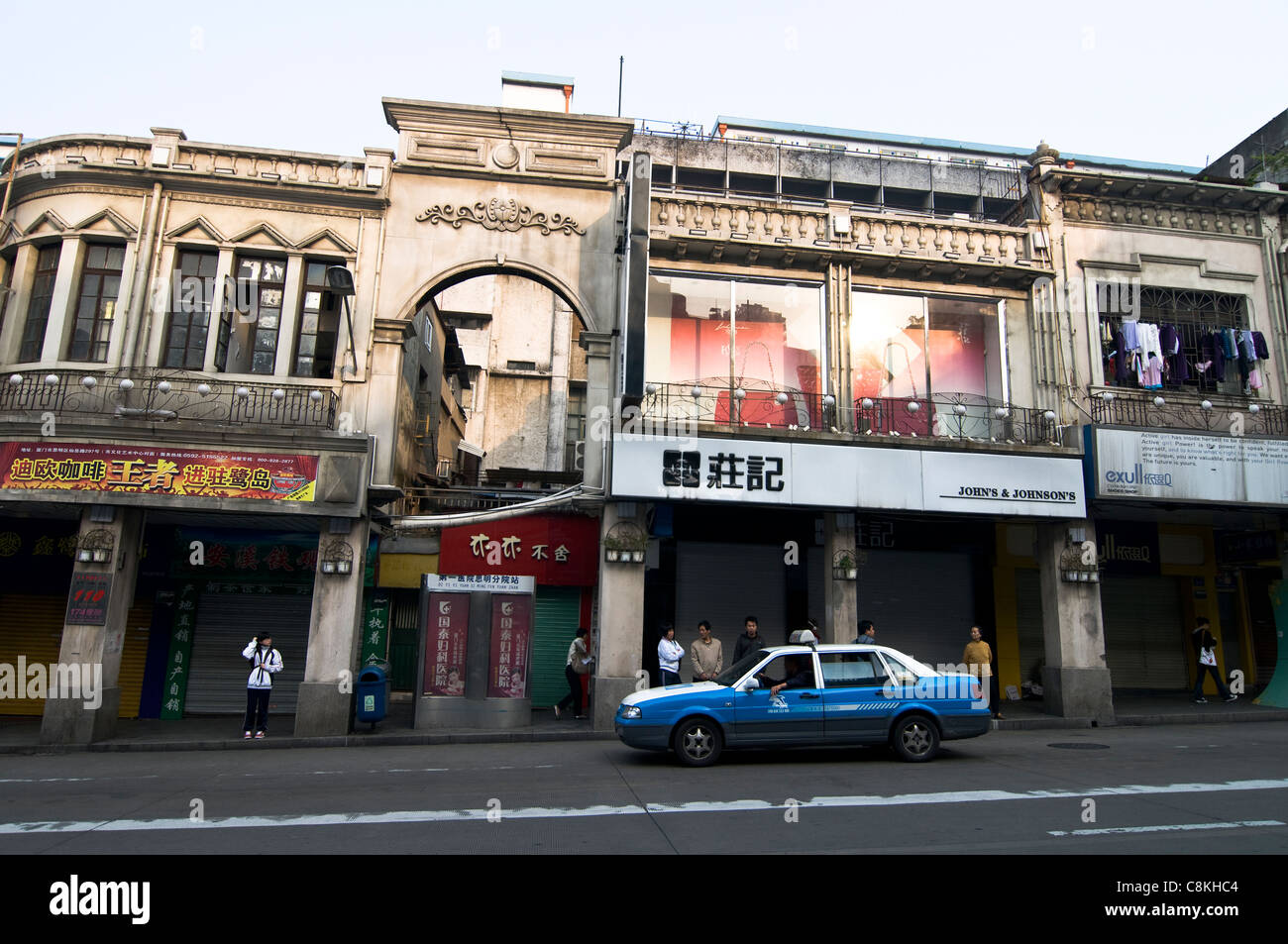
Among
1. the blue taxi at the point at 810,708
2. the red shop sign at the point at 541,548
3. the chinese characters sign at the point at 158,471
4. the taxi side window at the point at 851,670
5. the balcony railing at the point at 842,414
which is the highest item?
the balcony railing at the point at 842,414

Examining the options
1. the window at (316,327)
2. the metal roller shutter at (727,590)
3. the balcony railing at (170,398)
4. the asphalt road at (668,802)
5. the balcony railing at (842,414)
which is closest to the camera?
the asphalt road at (668,802)

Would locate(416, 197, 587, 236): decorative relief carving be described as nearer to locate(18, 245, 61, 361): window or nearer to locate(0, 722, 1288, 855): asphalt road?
locate(18, 245, 61, 361): window

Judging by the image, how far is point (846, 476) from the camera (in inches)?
633

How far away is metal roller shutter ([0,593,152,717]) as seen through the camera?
18.1 metres

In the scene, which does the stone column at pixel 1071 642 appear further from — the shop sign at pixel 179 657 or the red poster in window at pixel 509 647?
the shop sign at pixel 179 657

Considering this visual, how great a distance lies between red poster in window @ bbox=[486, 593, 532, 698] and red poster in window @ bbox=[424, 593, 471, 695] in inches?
21.9

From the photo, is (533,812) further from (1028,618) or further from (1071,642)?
(1028,618)

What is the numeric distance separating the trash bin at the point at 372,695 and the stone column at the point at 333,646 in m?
0.48

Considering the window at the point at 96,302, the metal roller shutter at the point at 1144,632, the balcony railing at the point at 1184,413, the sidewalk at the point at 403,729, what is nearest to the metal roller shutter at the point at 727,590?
the sidewalk at the point at 403,729

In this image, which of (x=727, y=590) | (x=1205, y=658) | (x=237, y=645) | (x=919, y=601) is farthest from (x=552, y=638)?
(x=1205, y=658)

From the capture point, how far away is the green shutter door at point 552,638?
1927cm

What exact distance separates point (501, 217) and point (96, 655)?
11290 mm

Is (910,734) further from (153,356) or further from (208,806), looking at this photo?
(153,356)

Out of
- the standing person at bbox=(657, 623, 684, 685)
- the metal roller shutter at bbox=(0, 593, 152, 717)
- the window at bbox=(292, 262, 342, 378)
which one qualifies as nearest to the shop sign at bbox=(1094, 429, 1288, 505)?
the standing person at bbox=(657, 623, 684, 685)
